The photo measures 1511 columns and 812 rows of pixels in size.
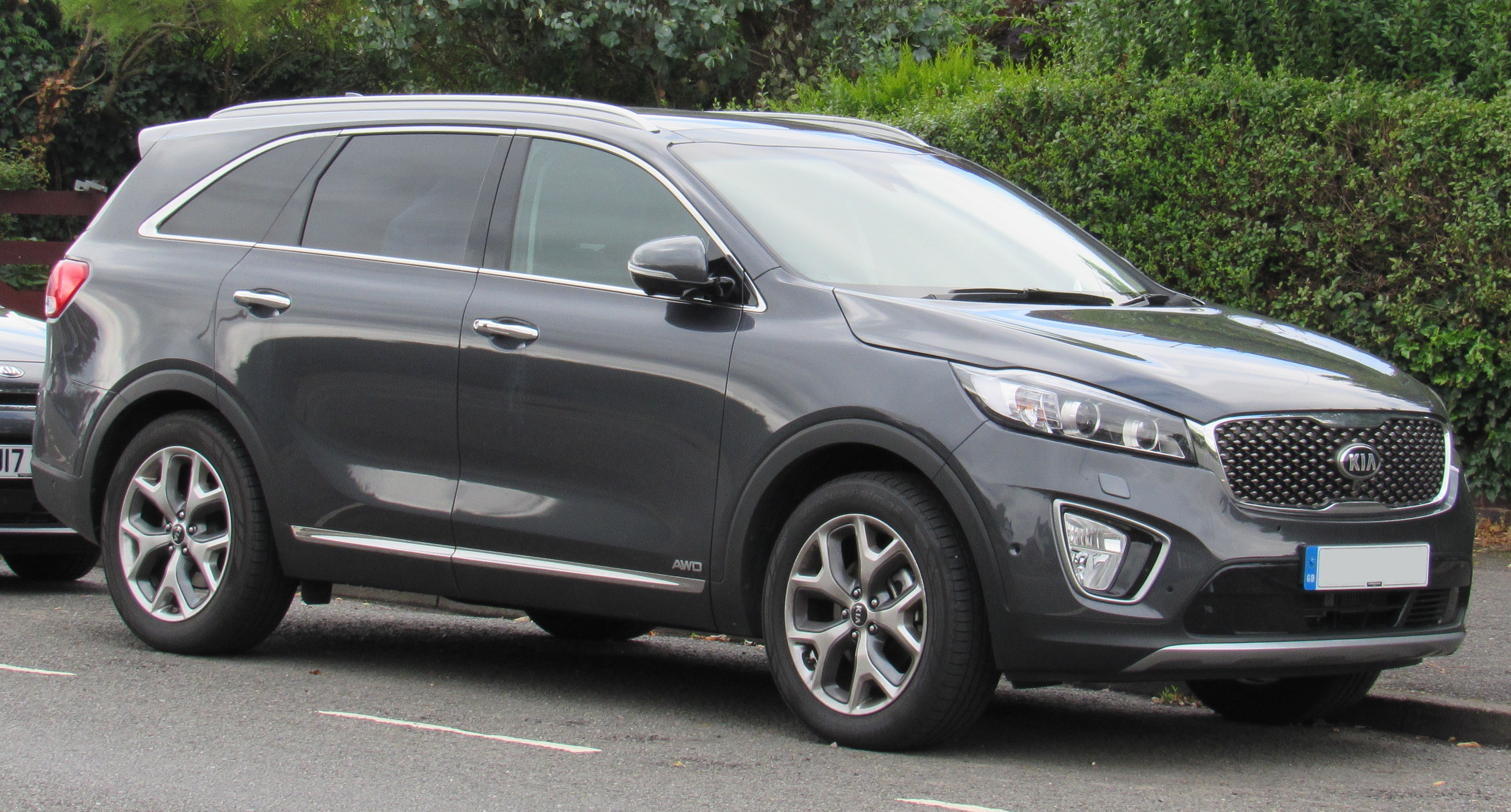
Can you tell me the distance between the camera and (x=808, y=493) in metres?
5.39

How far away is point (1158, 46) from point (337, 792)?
793 centimetres

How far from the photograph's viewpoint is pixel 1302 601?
190 inches

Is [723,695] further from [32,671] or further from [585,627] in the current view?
[32,671]

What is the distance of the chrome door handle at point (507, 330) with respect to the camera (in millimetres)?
5773

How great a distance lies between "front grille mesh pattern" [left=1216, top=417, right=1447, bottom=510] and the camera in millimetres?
4785

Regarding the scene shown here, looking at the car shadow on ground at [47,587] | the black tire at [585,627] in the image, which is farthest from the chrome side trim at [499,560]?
the car shadow on ground at [47,587]

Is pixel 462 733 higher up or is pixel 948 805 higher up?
pixel 948 805

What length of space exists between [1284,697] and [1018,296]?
5.16 feet

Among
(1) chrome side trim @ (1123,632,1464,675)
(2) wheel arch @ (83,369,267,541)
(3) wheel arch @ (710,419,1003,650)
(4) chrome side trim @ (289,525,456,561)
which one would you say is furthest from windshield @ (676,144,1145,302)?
(2) wheel arch @ (83,369,267,541)

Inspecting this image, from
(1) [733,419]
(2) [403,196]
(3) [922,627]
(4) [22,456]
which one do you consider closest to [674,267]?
(1) [733,419]

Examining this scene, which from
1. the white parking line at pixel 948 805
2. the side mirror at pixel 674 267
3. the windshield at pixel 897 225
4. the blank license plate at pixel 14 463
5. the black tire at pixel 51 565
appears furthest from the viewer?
the black tire at pixel 51 565

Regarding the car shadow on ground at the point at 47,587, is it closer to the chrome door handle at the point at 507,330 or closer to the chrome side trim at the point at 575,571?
the chrome side trim at the point at 575,571

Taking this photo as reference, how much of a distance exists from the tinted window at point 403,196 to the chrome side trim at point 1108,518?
2315mm

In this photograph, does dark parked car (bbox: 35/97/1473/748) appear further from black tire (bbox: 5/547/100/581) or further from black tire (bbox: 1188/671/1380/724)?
black tire (bbox: 5/547/100/581)
